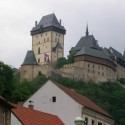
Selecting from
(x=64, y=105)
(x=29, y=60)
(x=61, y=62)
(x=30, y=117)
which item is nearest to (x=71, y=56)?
(x=61, y=62)

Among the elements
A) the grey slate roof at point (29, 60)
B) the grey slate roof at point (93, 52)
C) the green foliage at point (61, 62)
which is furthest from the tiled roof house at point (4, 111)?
the green foliage at point (61, 62)

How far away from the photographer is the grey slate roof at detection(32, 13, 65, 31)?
19200 cm

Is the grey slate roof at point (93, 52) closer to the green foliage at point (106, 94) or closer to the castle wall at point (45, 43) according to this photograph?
the green foliage at point (106, 94)

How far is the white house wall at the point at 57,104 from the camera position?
3978 cm

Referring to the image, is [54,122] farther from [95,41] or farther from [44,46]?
[44,46]

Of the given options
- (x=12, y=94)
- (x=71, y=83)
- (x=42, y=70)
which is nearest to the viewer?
Answer: (x=12, y=94)

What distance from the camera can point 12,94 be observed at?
63.2 m

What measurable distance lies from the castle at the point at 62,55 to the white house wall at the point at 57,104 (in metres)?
110

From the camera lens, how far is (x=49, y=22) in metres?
192

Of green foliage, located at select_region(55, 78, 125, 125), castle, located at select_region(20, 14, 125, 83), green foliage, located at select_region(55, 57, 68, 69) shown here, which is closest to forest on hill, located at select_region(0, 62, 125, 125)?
green foliage, located at select_region(55, 78, 125, 125)

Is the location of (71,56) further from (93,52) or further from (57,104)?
(57,104)

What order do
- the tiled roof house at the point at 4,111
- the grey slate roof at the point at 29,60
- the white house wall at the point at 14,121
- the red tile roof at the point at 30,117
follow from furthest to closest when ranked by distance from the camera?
the grey slate roof at the point at 29,60 < the red tile roof at the point at 30,117 < the white house wall at the point at 14,121 < the tiled roof house at the point at 4,111

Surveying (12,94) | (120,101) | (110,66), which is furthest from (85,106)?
(110,66)

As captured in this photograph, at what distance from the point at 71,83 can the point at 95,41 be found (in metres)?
34.4
